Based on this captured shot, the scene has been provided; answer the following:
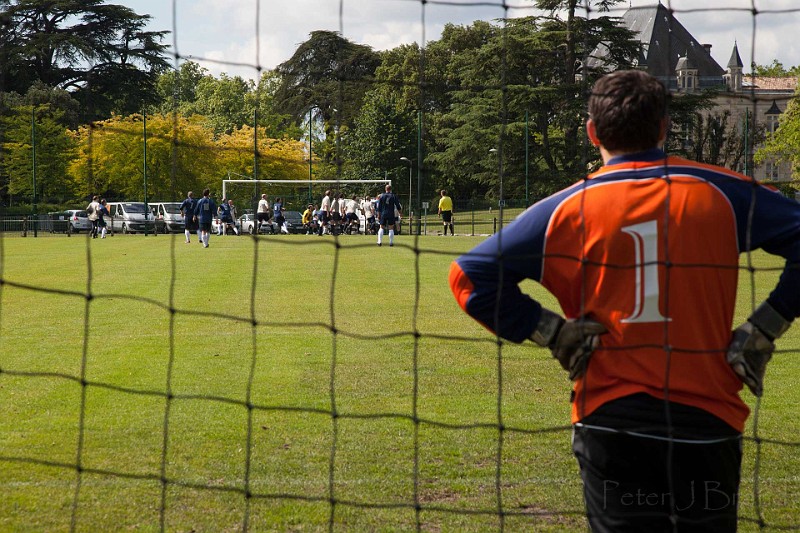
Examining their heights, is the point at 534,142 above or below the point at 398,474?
above

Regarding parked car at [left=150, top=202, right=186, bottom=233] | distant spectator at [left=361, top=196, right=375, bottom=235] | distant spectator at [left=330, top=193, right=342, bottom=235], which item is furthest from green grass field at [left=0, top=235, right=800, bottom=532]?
parked car at [left=150, top=202, right=186, bottom=233]

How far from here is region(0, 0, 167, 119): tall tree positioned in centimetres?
566

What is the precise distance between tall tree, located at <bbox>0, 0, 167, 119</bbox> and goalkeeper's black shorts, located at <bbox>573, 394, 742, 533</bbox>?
11.0ft

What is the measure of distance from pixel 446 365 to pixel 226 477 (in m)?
3.33

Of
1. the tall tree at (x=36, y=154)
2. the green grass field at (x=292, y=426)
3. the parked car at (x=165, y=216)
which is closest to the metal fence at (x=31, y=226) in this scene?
the tall tree at (x=36, y=154)

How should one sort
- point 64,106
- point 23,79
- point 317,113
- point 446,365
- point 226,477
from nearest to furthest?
point 226,477 → point 446,365 → point 23,79 → point 317,113 → point 64,106

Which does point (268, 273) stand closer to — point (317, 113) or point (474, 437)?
point (317, 113)

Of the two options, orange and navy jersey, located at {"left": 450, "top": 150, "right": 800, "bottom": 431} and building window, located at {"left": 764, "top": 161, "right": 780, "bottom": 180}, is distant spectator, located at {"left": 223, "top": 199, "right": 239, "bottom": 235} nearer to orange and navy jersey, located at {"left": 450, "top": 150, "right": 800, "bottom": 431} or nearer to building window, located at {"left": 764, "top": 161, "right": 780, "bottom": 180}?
building window, located at {"left": 764, "top": 161, "right": 780, "bottom": 180}

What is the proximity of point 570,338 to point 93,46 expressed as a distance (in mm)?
4847

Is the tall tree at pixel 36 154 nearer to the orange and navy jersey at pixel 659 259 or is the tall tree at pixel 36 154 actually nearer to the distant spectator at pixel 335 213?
the distant spectator at pixel 335 213

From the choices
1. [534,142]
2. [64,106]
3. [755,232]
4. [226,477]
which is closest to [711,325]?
[755,232]

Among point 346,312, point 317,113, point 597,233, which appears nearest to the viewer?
point 597,233

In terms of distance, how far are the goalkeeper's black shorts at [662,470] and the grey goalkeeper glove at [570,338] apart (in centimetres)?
17

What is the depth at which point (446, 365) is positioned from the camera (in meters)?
7.74
